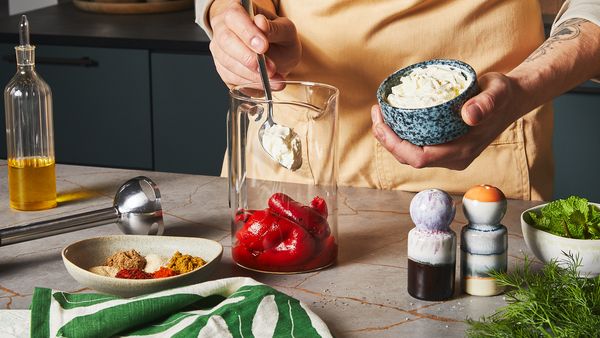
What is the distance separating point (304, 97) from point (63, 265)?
38 cm

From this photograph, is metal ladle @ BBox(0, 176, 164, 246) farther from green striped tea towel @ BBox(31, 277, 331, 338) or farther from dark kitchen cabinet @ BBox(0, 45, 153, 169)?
dark kitchen cabinet @ BBox(0, 45, 153, 169)

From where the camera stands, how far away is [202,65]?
2.75 metres

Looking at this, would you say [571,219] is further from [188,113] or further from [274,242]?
[188,113]

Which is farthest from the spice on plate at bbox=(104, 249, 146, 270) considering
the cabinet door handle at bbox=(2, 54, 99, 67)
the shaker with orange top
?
the cabinet door handle at bbox=(2, 54, 99, 67)

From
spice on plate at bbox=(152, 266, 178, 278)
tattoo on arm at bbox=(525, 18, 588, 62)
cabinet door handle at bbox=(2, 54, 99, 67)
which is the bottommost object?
spice on plate at bbox=(152, 266, 178, 278)

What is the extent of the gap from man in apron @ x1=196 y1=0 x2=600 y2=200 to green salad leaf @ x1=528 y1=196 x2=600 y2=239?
1.18 ft

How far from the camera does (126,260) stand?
125cm

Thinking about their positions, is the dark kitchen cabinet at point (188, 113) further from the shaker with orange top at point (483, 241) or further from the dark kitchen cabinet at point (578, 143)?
the shaker with orange top at point (483, 241)

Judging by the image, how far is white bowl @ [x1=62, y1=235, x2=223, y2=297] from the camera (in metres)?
1.16

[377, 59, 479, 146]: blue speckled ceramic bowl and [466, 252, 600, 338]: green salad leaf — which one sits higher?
[377, 59, 479, 146]: blue speckled ceramic bowl

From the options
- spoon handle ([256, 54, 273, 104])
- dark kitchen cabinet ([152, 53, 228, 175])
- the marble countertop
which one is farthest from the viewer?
dark kitchen cabinet ([152, 53, 228, 175])

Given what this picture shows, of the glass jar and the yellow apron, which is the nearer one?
the glass jar

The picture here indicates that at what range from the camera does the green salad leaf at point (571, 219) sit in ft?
3.94

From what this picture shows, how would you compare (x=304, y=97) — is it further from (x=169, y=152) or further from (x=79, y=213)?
(x=169, y=152)
